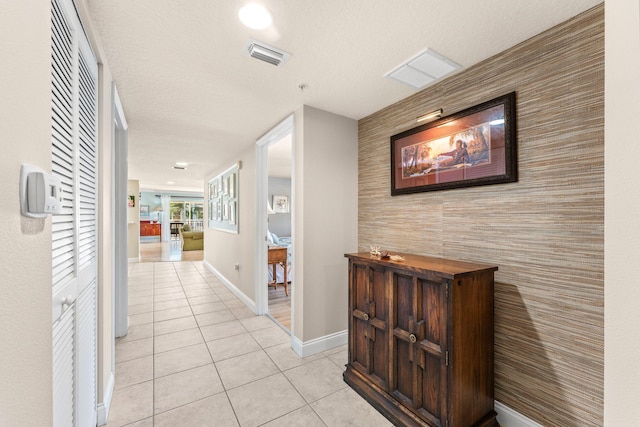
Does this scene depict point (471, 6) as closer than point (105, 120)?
Yes

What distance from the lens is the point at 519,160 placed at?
160cm

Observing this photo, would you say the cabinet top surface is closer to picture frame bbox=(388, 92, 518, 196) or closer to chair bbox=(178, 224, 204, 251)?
picture frame bbox=(388, 92, 518, 196)

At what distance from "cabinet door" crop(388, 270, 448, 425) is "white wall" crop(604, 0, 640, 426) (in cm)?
84

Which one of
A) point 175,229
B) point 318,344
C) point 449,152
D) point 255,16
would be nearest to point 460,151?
point 449,152

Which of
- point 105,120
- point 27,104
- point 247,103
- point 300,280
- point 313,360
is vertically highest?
point 247,103

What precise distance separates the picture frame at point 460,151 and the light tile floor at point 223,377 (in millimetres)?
1688

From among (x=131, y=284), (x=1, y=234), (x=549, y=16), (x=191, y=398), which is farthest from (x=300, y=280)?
(x=131, y=284)

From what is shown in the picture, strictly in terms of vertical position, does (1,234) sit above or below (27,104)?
below

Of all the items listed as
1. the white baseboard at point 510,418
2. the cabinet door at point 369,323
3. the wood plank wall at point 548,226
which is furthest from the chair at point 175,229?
the white baseboard at point 510,418

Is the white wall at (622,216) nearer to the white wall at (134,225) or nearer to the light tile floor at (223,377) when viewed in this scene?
the light tile floor at (223,377)

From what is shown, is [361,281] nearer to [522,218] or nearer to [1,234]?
[522,218]

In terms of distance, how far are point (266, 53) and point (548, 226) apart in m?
1.95

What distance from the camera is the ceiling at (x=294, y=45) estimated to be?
1.35m

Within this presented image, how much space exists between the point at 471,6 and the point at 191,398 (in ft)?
9.65
